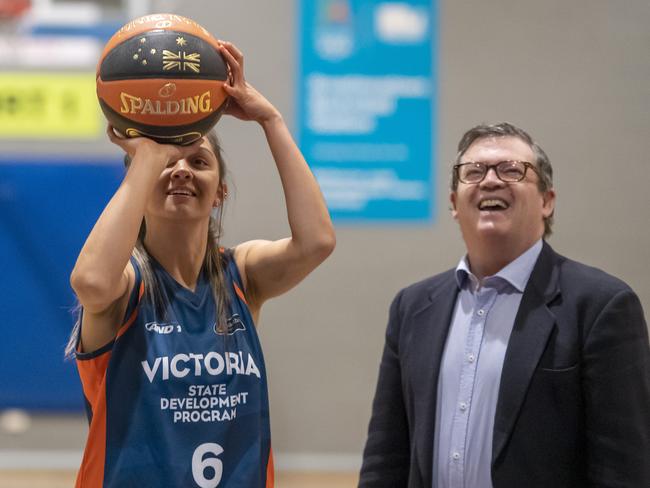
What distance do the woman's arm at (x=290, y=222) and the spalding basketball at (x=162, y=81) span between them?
127 millimetres

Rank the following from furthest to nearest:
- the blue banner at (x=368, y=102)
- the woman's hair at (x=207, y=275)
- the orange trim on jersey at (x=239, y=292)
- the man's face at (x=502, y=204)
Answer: the blue banner at (x=368, y=102), the man's face at (x=502, y=204), the orange trim on jersey at (x=239, y=292), the woman's hair at (x=207, y=275)

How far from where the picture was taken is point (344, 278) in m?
4.66

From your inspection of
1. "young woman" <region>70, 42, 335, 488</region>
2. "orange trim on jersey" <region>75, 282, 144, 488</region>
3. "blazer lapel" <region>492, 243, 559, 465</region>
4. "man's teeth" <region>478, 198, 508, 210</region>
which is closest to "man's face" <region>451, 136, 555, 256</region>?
"man's teeth" <region>478, 198, 508, 210</region>

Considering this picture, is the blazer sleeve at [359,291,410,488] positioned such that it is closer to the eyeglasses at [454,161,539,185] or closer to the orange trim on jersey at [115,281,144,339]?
the eyeglasses at [454,161,539,185]

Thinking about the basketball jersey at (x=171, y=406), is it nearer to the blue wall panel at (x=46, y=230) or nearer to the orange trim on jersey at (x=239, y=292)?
the orange trim on jersey at (x=239, y=292)

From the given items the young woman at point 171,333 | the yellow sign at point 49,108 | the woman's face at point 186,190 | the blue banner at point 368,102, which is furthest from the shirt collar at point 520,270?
the yellow sign at point 49,108

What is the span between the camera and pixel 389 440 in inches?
90.0

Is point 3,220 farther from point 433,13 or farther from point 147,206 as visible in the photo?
point 147,206

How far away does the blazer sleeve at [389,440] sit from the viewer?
7.47 feet

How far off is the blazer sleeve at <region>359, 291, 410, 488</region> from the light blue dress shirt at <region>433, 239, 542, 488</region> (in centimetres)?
19

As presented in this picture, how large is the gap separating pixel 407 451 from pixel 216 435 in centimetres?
67

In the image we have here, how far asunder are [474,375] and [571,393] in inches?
9.5

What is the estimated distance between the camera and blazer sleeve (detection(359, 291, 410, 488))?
2.28m

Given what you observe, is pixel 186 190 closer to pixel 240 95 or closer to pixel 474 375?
pixel 240 95
